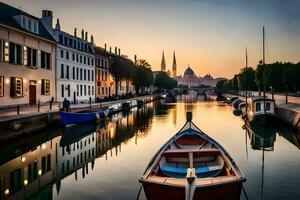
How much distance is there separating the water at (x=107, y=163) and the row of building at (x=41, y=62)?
975 centimetres

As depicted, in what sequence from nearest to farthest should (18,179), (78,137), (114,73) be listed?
(18,179) < (78,137) < (114,73)

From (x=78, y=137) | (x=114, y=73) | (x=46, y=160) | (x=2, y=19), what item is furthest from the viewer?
(x=114, y=73)

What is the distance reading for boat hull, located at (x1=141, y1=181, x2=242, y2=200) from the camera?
36.0 feet

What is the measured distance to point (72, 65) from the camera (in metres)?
61.0

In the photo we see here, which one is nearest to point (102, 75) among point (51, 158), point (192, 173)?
point (51, 158)

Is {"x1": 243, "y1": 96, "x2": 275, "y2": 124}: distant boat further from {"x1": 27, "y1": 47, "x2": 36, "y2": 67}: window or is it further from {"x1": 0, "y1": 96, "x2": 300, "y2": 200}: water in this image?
{"x1": 27, "y1": 47, "x2": 36, "y2": 67}: window

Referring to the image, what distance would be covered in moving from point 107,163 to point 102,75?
194 feet

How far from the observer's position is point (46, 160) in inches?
887

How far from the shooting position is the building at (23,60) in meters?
37.3

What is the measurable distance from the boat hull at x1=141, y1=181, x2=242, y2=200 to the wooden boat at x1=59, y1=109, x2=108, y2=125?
88.8ft

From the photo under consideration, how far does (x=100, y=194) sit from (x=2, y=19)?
30.2m

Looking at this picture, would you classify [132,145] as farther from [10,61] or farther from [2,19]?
[2,19]

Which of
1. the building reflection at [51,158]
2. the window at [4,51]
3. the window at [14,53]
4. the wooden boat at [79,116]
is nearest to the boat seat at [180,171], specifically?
the building reflection at [51,158]

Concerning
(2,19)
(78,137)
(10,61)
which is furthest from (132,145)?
(2,19)
